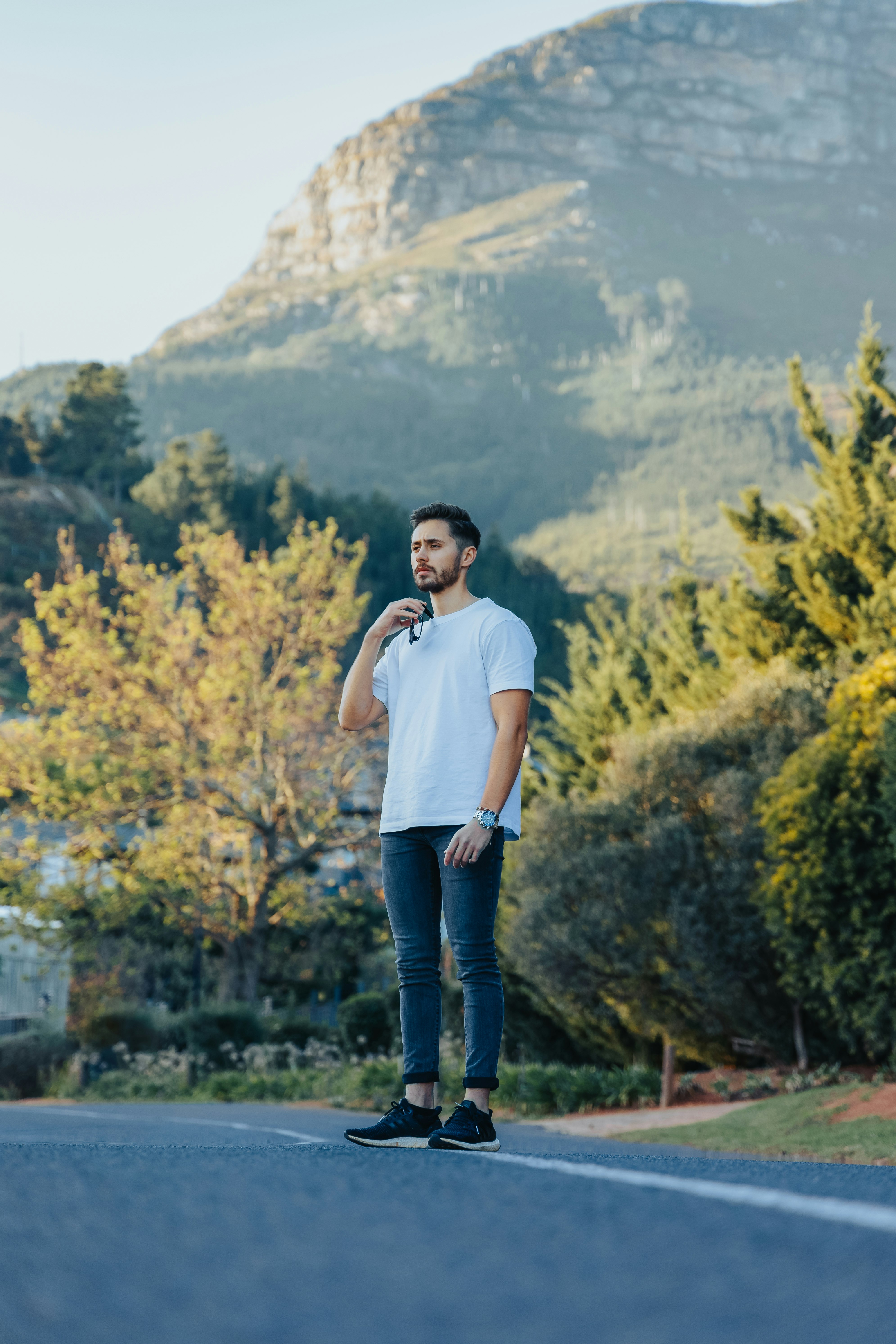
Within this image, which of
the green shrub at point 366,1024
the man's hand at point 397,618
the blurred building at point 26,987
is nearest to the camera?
the man's hand at point 397,618

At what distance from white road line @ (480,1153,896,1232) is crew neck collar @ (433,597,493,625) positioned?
2110 mm

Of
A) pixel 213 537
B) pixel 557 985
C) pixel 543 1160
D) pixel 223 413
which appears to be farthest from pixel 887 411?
pixel 223 413

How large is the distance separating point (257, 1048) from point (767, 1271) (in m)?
19.9

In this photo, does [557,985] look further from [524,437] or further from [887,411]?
[524,437]

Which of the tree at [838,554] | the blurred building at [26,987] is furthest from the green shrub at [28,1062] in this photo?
the tree at [838,554]

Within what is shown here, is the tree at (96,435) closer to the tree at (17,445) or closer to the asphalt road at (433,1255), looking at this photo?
the tree at (17,445)

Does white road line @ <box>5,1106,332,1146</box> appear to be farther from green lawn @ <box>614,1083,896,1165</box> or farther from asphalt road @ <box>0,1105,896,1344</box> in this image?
green lawn @ <box>614,1083,896,1165</box>

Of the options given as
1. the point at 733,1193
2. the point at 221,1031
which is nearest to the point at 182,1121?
the point at 733,1193

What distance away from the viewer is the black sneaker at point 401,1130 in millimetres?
4750

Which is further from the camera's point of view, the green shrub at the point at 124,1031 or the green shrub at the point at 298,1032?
the green shrub at the point at 124,1031

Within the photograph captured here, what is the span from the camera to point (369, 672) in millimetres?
5480

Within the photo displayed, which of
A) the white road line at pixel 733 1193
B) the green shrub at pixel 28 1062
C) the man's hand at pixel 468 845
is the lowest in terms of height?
the green shrub at pixel 28 1062

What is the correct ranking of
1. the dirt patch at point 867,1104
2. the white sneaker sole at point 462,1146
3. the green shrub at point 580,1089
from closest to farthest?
1. the white sneaker sole at point 462,1146
2. the dirt patch at point 867,1104
3. the green shrub at point 580,1089

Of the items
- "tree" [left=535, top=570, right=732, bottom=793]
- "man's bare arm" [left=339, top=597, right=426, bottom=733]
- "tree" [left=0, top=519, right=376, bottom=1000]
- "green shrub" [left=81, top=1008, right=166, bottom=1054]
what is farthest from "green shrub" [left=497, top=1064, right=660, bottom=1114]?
"man's bare arm" [left=339, top=597, right=426, bottom=733]
